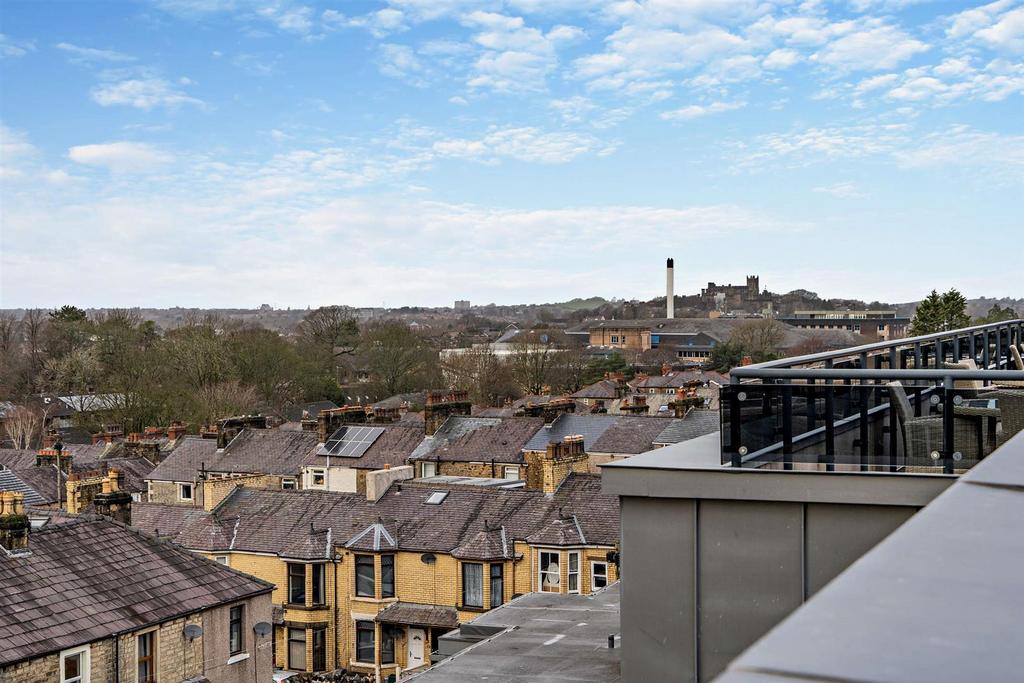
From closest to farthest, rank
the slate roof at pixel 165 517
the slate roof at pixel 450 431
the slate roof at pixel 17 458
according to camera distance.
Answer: the slate roof at pixel 165 517
the slate roof at pixel 450 431
the slate roof at pixel 17 458

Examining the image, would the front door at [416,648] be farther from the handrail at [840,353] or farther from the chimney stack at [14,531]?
the handrail at [840,353]

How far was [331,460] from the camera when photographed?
4394 centimetres

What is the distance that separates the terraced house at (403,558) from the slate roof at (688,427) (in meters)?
10.2

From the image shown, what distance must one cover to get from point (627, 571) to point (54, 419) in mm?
78928

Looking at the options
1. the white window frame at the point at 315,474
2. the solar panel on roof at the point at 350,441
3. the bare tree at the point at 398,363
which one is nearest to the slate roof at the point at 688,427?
the solar panel on roof at the point at 350,441

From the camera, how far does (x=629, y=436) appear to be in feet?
146

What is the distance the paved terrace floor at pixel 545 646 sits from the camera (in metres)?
12.5

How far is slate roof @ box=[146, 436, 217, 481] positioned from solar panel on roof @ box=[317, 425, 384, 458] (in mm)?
4803

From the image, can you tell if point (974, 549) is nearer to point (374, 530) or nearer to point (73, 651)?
point (73, 651)

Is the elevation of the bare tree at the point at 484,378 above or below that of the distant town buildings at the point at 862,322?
below

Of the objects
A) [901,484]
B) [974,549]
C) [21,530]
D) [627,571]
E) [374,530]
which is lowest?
[374,530]

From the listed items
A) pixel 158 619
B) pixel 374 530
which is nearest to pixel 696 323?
pixel 374 530

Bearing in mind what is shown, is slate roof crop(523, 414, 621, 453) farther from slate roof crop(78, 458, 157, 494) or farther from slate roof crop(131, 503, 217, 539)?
slate roof crop(78, 458, 157, 494)

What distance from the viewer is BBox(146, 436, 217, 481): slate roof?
43531 mm
